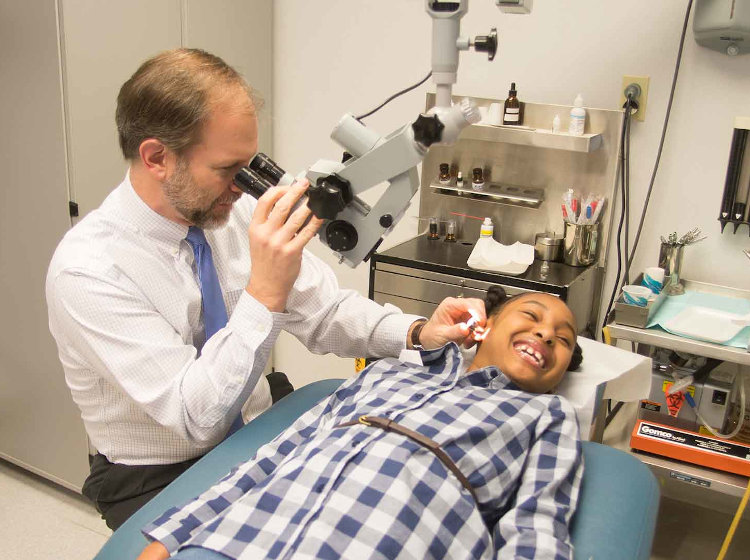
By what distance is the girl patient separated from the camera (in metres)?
1.21

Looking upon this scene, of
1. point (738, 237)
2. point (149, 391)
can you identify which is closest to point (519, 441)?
point (149, 391)

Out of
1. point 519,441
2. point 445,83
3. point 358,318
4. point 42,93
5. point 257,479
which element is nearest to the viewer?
point 257,479

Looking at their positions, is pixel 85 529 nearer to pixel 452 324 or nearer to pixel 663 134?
pixel 452 324

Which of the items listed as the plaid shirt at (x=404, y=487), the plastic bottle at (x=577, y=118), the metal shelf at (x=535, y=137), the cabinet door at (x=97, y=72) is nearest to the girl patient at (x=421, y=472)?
the plaid shirt at (x=404, y=487)

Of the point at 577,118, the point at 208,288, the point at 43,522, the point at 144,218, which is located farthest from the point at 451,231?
the point at 43,522

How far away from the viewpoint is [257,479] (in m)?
1.38

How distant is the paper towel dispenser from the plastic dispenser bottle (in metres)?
0.55

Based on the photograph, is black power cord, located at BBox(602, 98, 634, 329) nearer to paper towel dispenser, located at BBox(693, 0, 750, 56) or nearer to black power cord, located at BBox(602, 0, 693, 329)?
black power cord, located at BBox(602, 0, 693, 329)

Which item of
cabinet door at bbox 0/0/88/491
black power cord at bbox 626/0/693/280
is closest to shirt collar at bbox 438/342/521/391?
black power cord at bbox 626/0/693/280

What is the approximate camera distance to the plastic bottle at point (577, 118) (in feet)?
7.71

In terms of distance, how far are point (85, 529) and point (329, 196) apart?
5.65 feet

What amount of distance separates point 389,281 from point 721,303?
39.8 inches

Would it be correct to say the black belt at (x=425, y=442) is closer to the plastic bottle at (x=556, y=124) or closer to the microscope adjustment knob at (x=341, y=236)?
the microscope adjustment knob at (x=341, y=236)

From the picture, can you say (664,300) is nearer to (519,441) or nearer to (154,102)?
(519,441)
